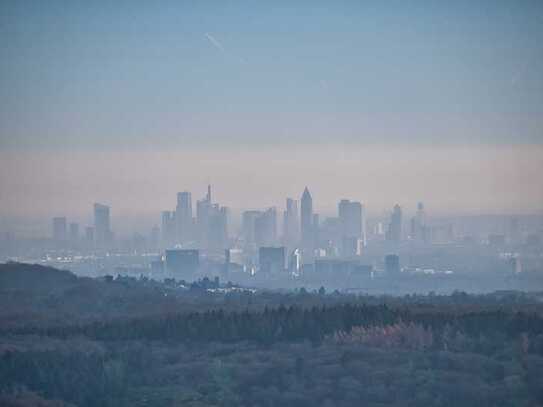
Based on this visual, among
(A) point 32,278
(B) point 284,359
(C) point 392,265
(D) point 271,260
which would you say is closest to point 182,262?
(D) point 271,260

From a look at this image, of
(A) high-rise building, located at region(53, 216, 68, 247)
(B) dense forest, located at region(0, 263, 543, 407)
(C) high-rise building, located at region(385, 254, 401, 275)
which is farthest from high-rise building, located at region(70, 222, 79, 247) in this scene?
A: (B) dense forest, located at region(0, 263, 543, 407)

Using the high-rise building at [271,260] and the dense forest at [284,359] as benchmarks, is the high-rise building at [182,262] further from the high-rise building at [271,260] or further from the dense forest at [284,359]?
the dense forest at [284,359]

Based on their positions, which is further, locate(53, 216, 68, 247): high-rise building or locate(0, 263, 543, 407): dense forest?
locate(53, 216, 68, 247): high-rise building

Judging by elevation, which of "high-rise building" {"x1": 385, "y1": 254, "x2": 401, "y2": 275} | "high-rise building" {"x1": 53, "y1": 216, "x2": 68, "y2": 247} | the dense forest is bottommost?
the dense forest

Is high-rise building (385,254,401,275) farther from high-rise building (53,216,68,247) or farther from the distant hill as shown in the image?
the distant hill

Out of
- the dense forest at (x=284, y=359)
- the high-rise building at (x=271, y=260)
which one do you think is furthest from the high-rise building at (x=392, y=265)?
the dense forest at (x=284, y=359)

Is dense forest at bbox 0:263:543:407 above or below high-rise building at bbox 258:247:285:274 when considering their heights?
below

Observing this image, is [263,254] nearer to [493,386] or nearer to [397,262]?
[397,262]

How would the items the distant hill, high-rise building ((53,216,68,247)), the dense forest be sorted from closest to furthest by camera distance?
the dense forest < the distant hill < high-rise building ((53,216,68,247))

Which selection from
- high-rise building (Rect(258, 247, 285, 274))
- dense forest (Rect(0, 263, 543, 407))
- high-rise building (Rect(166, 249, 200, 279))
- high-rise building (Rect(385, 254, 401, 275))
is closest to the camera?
dense forest (Rect(0, 263, 543, 407))
